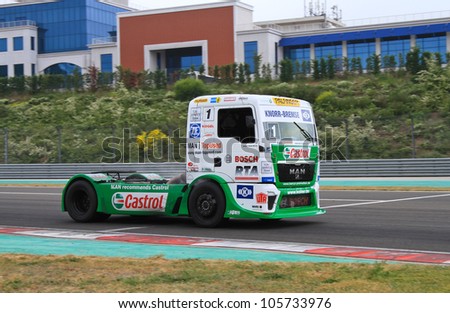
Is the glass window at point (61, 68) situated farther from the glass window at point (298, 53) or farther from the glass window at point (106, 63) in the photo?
the glass window at point (298, 53)

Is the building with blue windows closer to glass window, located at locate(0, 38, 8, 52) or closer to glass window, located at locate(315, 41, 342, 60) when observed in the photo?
glass window, located at locate(0, 38, 8, 52)

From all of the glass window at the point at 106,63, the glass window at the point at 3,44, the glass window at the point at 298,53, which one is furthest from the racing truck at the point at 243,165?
the glass window at the point at 3,44

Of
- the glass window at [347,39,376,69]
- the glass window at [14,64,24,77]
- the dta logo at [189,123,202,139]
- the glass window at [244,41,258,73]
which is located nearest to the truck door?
the dta logo at [189,123,202,139]

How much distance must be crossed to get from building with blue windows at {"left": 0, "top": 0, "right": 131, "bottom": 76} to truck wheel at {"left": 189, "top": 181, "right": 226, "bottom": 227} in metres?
66.4

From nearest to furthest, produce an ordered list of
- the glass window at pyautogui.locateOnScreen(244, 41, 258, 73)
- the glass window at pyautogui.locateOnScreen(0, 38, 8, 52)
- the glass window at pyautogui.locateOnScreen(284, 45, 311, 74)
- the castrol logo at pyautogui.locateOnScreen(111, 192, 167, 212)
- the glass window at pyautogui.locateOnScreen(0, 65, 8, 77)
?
the castrol logo at pyautogui.locateOnScreen(111, 192, 167, 212) → the glass window at pyautogui.locateOnScreen(244, 41, 258, 73) → the glass window at pyautogui.locateOnScreen(284, 45, 311, 74) → the glass window at pyautogui.locateOnScreen(0, 65, 8, 77) → the glass window at pyautogui.locateOnScreen(0, 38, 8, 52)

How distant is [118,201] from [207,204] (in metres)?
2.26

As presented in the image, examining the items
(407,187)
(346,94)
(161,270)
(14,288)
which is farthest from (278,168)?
(346,94)

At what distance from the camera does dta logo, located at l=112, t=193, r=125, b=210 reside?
15219mm

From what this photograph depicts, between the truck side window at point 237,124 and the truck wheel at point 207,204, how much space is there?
40.8 inches

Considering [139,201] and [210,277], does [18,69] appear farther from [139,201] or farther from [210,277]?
[210,277]

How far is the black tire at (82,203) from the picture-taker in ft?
50.9

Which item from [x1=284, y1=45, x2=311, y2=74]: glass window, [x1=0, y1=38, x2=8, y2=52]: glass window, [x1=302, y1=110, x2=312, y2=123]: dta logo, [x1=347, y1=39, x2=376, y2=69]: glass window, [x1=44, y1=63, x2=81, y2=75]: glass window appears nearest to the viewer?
[x1=302, y1=110, x2=312, y2=123]: dta logo

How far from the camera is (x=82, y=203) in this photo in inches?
626
